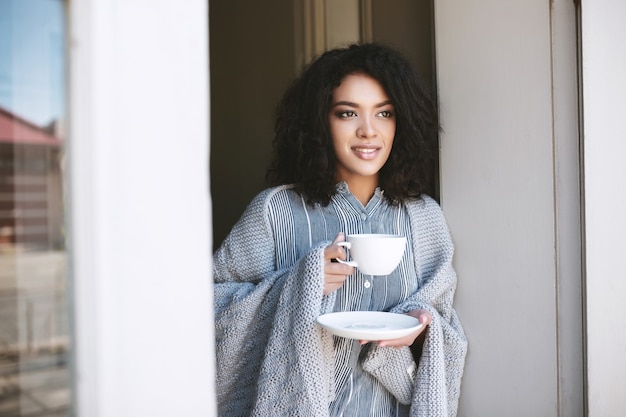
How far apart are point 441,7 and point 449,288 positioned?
24.1 inches

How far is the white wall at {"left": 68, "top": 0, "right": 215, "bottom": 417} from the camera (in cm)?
58

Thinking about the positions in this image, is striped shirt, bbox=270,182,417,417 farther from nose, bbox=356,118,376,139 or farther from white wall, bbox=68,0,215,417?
white wall, bbox=68,0,215,417

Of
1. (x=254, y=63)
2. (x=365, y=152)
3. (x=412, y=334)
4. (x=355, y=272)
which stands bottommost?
(x=412, y=334)

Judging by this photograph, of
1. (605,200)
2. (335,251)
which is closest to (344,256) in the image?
(335,251)

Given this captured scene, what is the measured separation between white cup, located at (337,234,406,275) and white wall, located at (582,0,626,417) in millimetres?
388

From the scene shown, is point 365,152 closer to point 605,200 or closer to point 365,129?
point 365,129

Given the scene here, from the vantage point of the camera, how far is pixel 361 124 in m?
1.32

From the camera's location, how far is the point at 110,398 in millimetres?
592

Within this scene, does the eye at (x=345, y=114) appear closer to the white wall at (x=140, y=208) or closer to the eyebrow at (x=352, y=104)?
the eyebrow at (x=352, y=104)

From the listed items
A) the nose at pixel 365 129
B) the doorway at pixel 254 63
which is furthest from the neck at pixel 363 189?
the doorway at pixel 254 63

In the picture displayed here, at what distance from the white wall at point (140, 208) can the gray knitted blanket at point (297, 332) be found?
47 centimetres

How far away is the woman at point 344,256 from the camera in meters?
1.17

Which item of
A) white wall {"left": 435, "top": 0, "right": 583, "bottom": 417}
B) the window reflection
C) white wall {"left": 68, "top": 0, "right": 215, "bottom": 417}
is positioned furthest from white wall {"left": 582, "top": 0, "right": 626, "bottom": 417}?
the window reflection

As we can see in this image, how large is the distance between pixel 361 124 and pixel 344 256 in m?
0.32
